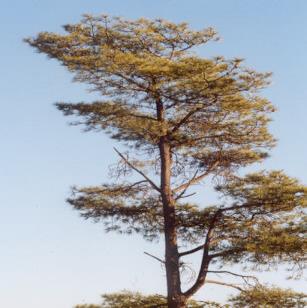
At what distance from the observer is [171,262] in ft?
56.4

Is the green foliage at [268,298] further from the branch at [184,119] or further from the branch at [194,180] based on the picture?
the branch at [184,119]

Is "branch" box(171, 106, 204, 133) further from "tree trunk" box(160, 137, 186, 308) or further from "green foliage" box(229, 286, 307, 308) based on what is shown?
"green foliage" box(229, 286, 307, 308)

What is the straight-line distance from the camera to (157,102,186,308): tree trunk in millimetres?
16812

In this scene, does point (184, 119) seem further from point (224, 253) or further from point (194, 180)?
point (224, 253)

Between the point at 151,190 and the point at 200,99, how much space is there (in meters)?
3.37

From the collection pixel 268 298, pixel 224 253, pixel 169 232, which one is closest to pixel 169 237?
pixel 169 232

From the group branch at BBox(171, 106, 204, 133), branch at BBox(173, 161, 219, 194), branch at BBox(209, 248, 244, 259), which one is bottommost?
branch at BBox(209, 248, 244, 259)

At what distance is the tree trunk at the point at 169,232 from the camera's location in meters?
16.8

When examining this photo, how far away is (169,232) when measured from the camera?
57.5 ft

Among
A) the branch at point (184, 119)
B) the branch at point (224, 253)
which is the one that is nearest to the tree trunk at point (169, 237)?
the branch at point (184, 119)

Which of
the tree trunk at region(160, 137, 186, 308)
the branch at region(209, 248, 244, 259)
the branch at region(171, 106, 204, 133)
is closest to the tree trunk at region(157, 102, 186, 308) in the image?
the tree trunk at region(160, 137, 186, 308)

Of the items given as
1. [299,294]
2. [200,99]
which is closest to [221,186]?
[200,99]

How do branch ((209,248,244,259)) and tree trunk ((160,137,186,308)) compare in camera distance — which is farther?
tree trunk ((160,137,186,308))

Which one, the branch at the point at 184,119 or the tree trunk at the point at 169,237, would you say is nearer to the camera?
the tree trunk at the point at 169,237
